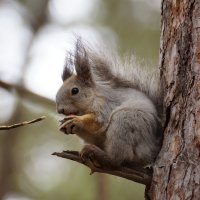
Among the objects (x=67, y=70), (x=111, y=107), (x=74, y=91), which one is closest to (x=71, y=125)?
(x=111, y=107)

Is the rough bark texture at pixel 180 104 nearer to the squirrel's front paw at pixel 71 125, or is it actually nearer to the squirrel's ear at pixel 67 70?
the squirrel's front paw at pixel 71 125

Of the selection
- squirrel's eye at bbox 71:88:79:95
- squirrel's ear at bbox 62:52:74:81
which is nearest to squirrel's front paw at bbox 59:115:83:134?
squirrel's eye at bbox 71:88:79:95

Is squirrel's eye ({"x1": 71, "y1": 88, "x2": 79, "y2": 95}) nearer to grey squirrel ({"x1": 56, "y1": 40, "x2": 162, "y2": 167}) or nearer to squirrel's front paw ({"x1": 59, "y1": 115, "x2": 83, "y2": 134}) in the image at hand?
grey squirrel ({"x1": 56, "y1": 40, "x2": 162, "y2": 167})

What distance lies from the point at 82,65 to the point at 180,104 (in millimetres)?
582

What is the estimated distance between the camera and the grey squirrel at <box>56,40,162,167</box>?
2.15 metres

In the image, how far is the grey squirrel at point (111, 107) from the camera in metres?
2.15

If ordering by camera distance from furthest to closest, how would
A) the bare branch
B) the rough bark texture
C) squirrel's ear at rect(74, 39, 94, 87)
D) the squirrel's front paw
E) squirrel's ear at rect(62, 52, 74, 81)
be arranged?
squirrel's ear at rect(62, 52, 74, 81), squirrel's ear at rect(74, 39, 94, 87), the squirrel's front paw, the bare branch, the rough bark texture

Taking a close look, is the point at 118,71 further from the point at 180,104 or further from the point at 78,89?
the point at 180,104

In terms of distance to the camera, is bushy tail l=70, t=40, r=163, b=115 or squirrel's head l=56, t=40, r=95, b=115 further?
A: squirrel's head l=56, t=40, r=95, b=115

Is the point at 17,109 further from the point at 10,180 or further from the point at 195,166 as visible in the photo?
the point at 195,166

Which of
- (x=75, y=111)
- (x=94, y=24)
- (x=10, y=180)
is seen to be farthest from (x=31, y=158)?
(x=75, y=111)

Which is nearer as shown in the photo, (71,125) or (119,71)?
(71,125)

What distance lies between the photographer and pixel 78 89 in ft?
8.25

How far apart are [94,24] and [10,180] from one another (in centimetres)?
170
